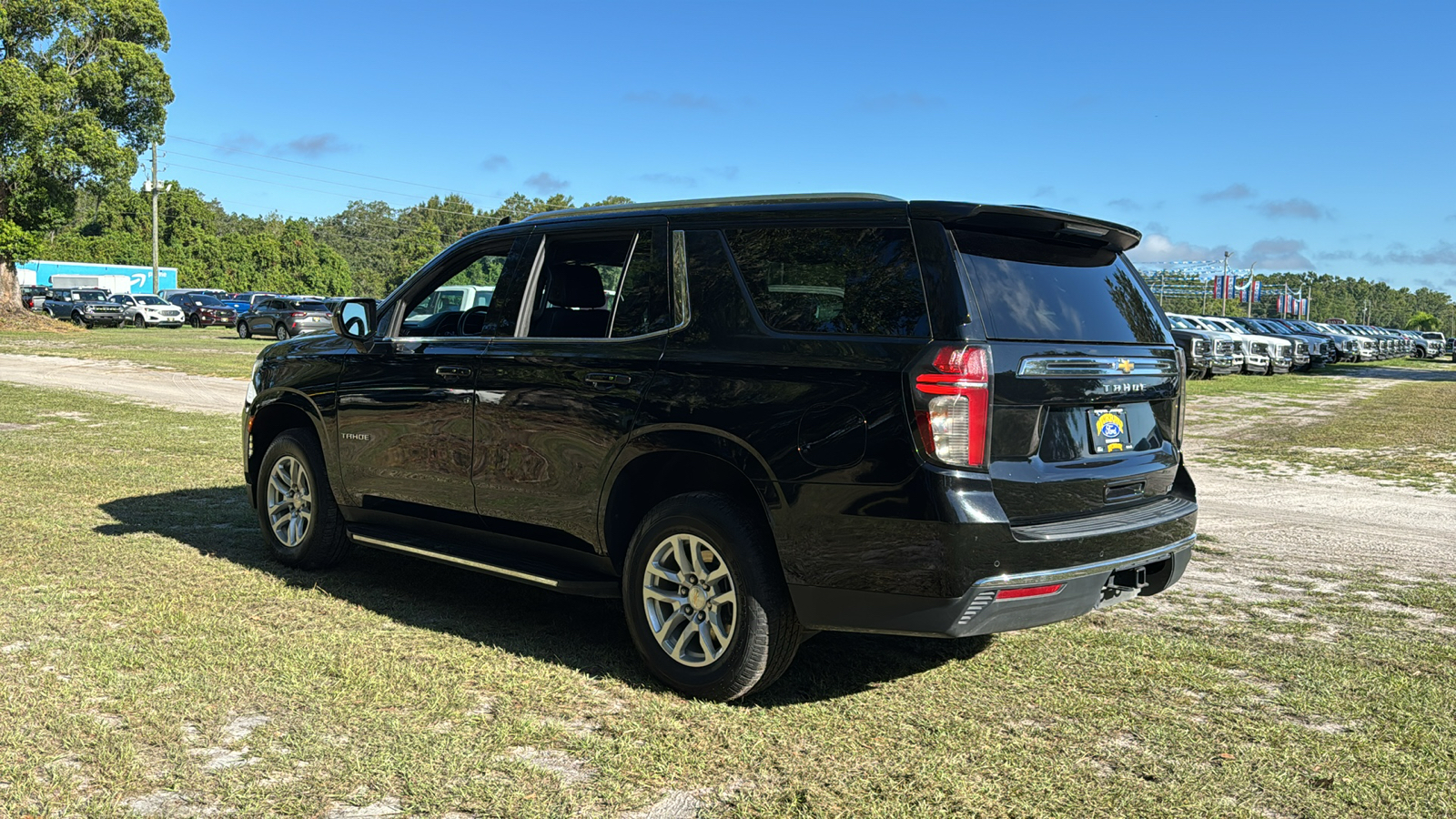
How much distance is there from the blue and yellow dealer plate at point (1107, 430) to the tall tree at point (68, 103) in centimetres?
4258

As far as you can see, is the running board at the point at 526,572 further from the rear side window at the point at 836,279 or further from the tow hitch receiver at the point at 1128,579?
the tow hitch receiver at the point at 1128,579

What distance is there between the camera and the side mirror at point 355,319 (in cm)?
628

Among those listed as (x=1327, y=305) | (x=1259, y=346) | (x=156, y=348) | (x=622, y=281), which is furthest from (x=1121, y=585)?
(x=1327, y=305)

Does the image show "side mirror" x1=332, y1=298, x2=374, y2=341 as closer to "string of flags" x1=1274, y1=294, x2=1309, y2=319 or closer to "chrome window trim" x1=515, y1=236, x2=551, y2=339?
"chrome window trim" x1=515, y1=236, x2=551, y2=339

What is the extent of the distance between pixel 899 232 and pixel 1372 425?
16866 mm

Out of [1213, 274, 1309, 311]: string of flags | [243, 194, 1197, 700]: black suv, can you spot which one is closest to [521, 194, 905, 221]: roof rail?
[243, 194, 1197, 700]: black suv

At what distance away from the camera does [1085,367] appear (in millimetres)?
4402

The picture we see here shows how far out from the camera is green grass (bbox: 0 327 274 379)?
26.4m

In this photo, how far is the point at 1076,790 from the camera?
12.1 feet

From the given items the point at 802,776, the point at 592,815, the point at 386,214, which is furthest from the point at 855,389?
the point at 386,214

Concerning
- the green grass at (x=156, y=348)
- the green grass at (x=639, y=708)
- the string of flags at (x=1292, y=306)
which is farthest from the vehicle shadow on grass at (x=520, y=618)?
the string of flags at (x=1292, y=306)

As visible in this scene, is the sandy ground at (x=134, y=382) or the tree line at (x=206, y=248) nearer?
the sandy ground at (x=134, y=382)

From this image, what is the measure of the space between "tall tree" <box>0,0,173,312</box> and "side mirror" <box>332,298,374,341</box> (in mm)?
39049

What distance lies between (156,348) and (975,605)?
Result: 34.3 m
